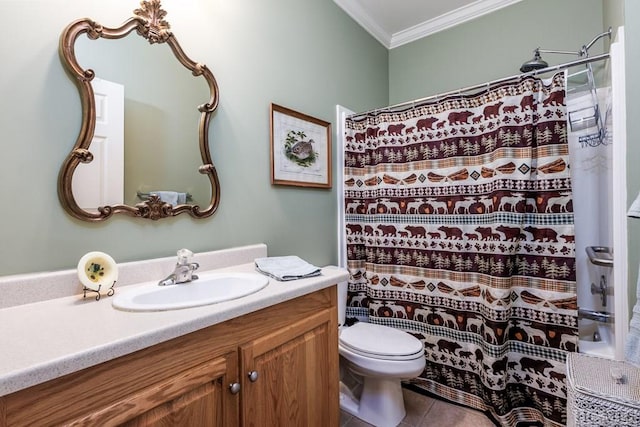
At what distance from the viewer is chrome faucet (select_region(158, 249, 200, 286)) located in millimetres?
1146

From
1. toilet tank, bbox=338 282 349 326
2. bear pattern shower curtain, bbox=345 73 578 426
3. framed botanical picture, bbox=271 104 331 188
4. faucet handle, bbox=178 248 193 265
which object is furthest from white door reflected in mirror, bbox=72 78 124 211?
bear pattern shower curtain, bbox=345 73 578 426

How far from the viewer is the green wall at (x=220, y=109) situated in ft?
3.06

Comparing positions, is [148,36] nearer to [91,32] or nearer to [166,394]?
[91,32]

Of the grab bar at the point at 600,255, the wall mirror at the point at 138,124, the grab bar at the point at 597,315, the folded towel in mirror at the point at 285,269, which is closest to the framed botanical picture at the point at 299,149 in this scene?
the wall mirror at the point at 138,124

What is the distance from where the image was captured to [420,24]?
257 centimetres

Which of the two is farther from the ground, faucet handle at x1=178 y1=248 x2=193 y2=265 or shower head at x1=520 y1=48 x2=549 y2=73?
shower head at x1=520 y1=48 x2=549 y2=73

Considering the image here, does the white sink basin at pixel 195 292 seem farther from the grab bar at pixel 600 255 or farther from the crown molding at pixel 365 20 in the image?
the crown molding at pixel 365 20

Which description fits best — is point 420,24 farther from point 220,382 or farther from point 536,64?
point 220,382

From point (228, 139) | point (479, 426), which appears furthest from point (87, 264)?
point (479, 426)

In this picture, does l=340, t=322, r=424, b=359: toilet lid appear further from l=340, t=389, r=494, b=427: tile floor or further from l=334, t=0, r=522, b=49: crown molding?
l=334, t=0, r=522, b=49: crown molding

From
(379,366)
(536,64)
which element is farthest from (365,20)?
(379,366)

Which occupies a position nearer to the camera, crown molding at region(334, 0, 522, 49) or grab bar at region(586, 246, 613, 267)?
grab bar at region(586, 246, 613, 267)

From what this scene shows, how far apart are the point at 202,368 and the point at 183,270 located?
1.50ft

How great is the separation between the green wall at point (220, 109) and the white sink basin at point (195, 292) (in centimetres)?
20
